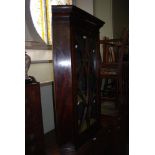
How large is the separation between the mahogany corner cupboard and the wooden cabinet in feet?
0.56

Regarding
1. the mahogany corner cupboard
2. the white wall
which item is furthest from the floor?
the white wall

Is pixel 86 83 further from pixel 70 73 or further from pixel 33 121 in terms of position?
pixel 33 121

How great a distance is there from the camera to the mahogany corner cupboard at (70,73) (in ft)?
4.01

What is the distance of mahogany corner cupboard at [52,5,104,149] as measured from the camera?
1.22 meters

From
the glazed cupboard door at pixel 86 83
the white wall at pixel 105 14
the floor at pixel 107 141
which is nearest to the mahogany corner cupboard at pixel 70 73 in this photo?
the glazed cupboard door at pixel 86 83

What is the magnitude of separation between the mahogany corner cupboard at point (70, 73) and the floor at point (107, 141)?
0.39 feet

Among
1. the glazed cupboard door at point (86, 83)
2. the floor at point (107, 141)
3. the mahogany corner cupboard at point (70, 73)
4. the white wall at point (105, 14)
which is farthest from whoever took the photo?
the white wall at point (105, 14)

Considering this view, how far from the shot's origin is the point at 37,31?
6.55 ft

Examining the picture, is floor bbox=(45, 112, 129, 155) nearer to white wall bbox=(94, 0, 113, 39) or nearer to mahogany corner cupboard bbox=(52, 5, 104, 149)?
mahogany corner cupboard bbox=(52, 5, 104, 149)

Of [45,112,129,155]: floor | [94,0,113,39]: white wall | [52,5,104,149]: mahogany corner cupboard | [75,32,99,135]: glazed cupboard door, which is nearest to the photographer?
[52,5,104,149]: mahogany corner cupboard

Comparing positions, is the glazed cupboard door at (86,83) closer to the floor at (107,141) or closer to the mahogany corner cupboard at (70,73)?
the mahogany corner cupboard at (70,73)

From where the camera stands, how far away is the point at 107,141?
1.77 metres
